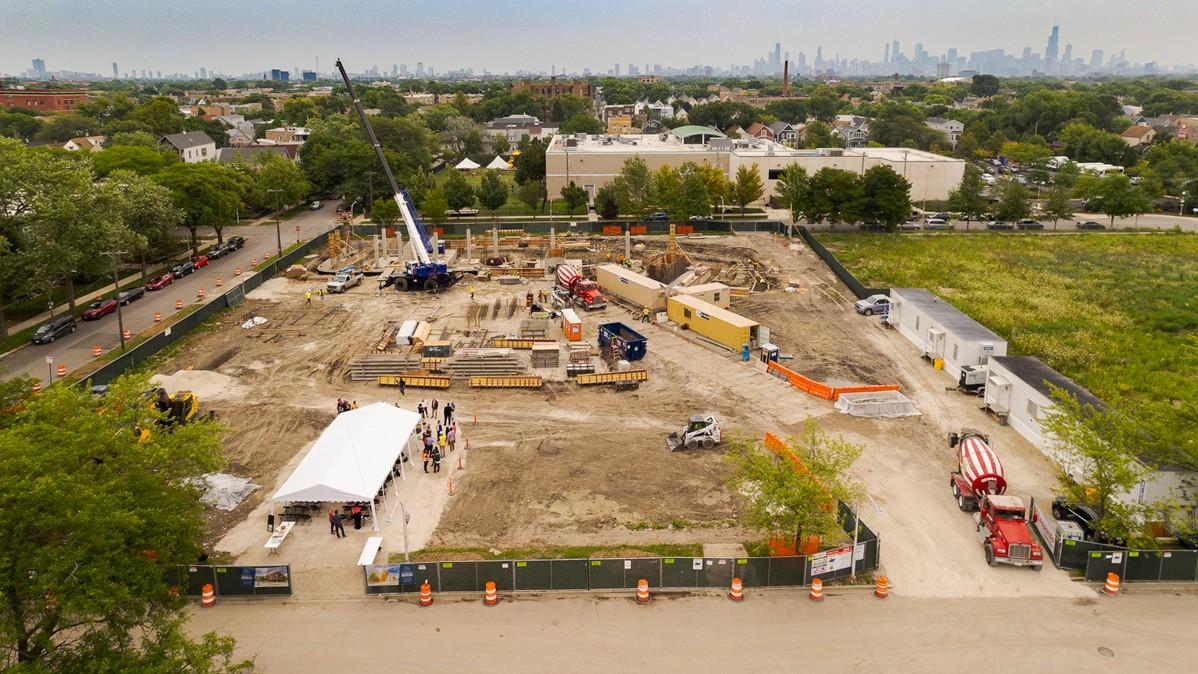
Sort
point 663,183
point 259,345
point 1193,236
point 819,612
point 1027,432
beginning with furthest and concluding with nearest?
1. point 663,183
2. point 1193,236
3. point 259,345
4. point 1027,432
5. point 819,612

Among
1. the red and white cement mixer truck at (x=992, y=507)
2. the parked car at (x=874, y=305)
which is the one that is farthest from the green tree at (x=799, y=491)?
the parked car at (x=874, y=305)

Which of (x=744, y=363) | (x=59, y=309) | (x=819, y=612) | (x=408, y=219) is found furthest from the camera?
(x=408, y=219)

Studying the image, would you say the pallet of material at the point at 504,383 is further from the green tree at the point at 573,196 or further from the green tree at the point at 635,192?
the green tree at the point at 573,196

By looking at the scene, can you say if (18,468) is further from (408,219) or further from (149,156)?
(149,156)

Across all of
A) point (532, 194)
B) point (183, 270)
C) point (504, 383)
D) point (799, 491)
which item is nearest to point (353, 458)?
point (504, 383)

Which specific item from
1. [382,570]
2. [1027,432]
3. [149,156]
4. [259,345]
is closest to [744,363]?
[1027,432]

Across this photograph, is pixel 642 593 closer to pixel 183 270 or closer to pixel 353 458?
pixel 353 458

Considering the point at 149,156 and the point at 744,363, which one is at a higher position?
the point at 149,156
